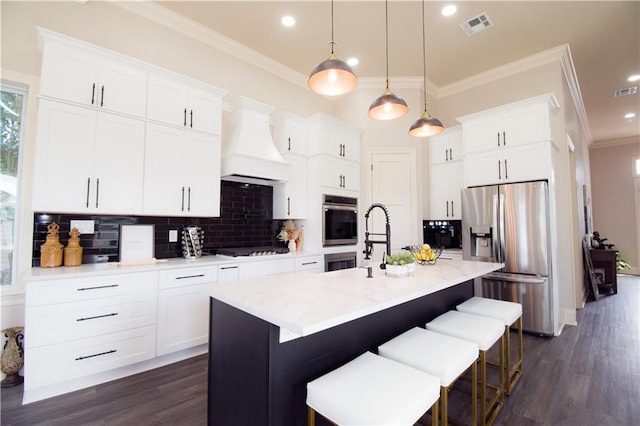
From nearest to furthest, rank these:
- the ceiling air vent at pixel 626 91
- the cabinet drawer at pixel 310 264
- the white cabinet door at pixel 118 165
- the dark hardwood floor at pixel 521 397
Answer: the dark hardwood floor at pixel 521 397 → the white cabinet door at pixel 118 165 → the cabinet drawer at pixel 310 264 → the ceiling air vent at pixel 626 91

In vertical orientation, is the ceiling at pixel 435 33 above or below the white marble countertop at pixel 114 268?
above

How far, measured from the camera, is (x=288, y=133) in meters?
4.14

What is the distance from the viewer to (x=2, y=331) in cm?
238

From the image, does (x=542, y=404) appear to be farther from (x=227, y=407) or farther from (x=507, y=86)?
(x=507, y=86)

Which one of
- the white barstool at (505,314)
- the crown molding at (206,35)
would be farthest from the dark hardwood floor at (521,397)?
the crown molding at (206,35)

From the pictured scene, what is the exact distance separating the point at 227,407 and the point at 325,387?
69cm

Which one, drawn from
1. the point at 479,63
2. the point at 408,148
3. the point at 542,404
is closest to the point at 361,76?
the point at 408,148

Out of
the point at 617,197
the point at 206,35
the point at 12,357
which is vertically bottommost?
the point at 12,357

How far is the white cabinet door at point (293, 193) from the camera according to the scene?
4.14 m

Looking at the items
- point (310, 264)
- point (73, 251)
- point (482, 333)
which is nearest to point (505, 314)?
point (482, 333)

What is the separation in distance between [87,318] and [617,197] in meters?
10.9

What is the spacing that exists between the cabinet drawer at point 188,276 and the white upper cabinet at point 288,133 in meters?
1.89

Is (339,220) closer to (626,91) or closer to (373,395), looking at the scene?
(373,395)

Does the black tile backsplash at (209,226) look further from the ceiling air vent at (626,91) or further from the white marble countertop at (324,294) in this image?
the ceiling air vent at (626,91)
